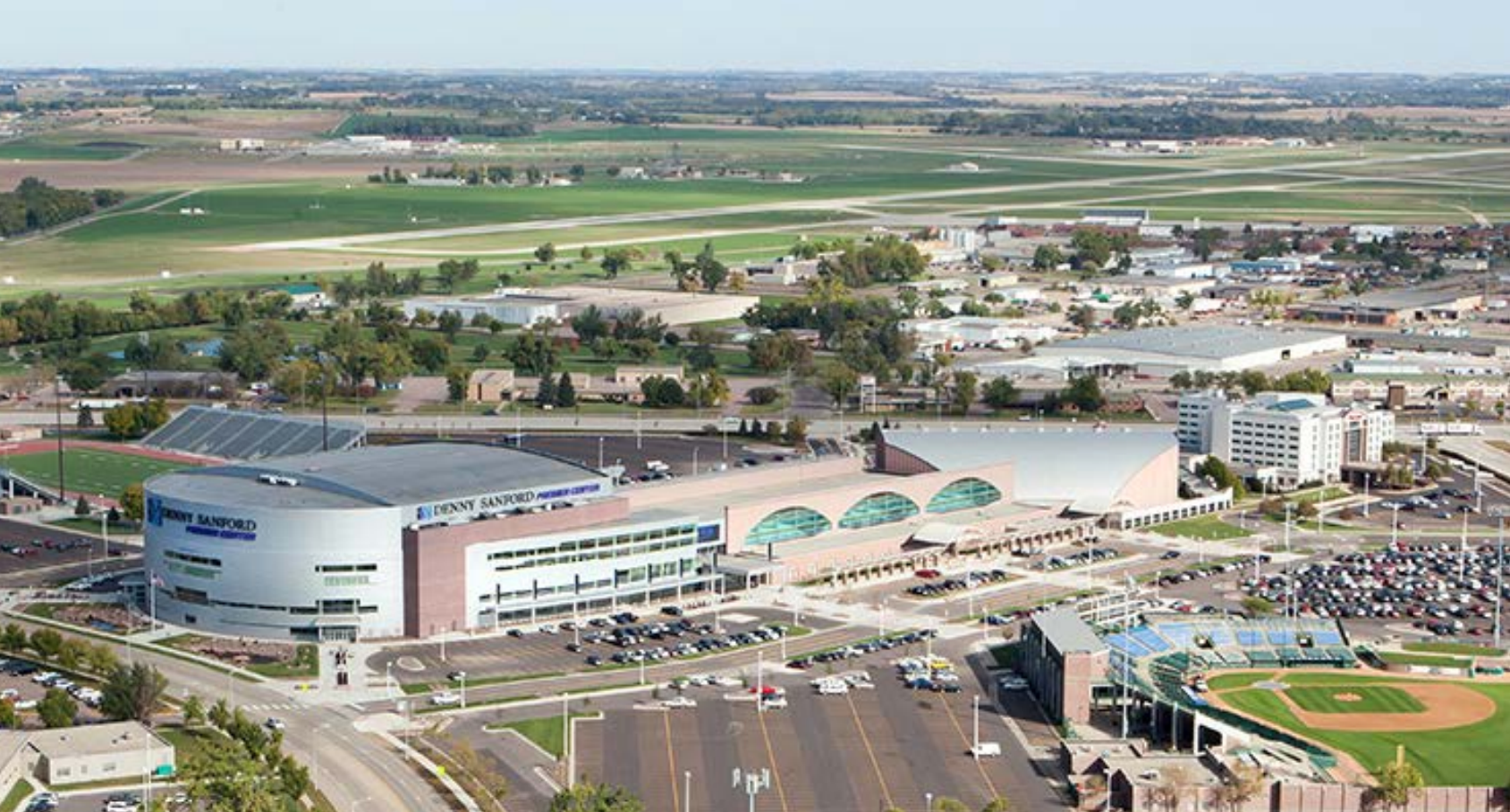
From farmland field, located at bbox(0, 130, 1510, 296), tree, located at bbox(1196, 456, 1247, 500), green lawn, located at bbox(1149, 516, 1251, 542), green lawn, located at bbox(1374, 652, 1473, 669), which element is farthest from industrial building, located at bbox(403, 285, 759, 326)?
green lawn, located at bbox(1374, 652, 1473, 669)

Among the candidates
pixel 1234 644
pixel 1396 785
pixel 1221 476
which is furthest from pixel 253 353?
pixel 1396 785

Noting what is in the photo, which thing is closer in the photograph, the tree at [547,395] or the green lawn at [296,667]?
the green lawn at [296,667]

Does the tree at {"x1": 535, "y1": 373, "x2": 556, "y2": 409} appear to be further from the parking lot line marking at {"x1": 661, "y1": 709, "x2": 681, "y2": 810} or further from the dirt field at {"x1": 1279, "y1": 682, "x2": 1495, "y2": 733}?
the dirt field at {"x1": 1279, "y1": 682, "x2": 1495, "y2": 733}

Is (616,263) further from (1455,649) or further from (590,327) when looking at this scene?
(1455,649)

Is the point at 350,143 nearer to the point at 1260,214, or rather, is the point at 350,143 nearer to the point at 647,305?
the point at 1260,214

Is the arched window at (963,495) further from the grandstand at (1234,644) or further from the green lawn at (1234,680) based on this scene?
the green lawn at (1234,680)

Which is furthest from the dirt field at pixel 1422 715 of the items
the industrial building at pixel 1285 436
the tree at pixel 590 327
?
the tree at pixel 590 327

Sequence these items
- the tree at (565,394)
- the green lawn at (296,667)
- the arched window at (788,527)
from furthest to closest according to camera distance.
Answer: the tree at (565,394), the arched window at (788,527), the green lawn at (296,667)
